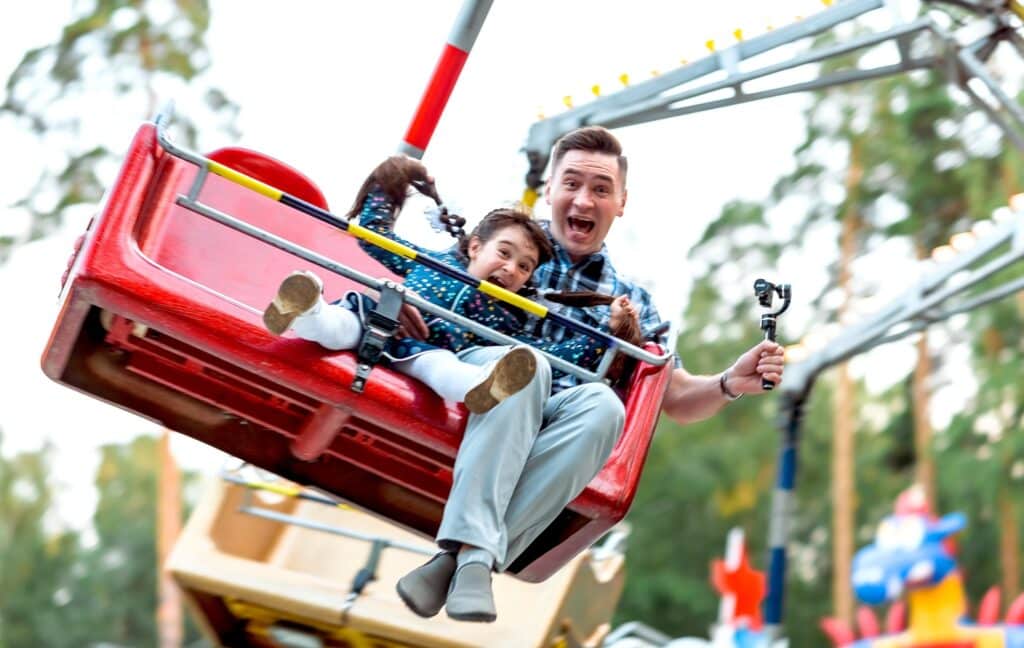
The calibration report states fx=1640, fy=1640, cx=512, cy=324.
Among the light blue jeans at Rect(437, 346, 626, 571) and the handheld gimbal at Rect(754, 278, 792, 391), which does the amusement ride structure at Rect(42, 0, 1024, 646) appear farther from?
the handheld gimbal at Rect(754, 278, 792, 391)

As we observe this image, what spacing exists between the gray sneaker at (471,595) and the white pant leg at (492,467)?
60 millimetres

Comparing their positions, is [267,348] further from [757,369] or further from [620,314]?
[757,369]

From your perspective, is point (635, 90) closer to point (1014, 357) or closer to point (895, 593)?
point (895, 593)

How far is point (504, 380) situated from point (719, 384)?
2.72 ft

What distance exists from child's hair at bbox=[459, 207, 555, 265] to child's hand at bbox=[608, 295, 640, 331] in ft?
0.65

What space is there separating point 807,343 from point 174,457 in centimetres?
1367

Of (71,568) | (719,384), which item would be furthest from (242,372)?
(71,568)

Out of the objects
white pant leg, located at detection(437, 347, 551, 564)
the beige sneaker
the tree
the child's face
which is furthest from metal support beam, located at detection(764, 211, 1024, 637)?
the tree

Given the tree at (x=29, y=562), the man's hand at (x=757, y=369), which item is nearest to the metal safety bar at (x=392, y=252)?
the man's hand at (x=757, y=369)

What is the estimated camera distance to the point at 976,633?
362 inches

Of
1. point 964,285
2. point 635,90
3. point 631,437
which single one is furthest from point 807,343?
point 631,437

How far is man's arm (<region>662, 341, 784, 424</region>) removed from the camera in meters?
3.78

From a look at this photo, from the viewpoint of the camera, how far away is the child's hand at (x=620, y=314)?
3770 millimetres

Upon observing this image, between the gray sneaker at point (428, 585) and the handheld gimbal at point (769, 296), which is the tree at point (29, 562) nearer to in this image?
the gray sneaker at point (428, 585)
